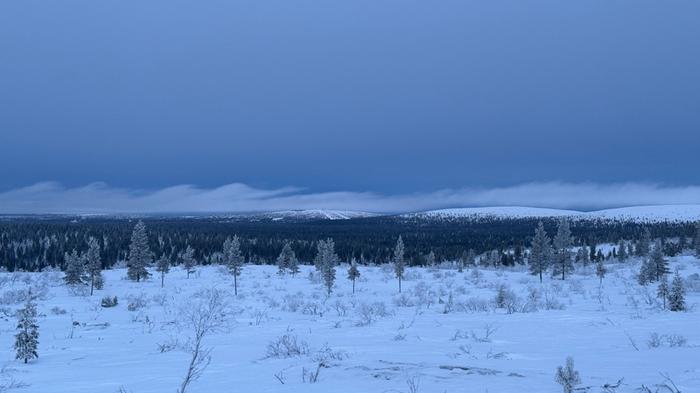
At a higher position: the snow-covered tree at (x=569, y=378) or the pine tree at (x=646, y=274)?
the snow-covered tree at (x=569, y=378)

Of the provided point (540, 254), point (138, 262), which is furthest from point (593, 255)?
point (138, 262)

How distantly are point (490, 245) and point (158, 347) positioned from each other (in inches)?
4869

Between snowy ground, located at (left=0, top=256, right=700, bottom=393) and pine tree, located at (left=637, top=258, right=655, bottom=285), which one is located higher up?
snowy ground, located at (left=0, top=256, right=700, bottom=393)

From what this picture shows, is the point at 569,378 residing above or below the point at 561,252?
above

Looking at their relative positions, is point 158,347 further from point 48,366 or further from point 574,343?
point 574,343

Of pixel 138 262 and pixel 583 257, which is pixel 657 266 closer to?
pixel 583 257

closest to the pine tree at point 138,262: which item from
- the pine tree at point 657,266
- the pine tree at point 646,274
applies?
the pine tree at point 646,274

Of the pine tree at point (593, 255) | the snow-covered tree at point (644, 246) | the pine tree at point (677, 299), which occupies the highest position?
the pine tree at point (677, 299)

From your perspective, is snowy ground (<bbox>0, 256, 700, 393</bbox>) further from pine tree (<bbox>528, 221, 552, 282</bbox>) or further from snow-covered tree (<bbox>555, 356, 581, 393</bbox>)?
pine tree (<bbox>528, 221, 552, 282</bbox>)

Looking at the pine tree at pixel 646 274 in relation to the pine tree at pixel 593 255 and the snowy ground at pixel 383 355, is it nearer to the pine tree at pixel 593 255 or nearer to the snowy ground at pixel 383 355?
the snowy ground at pixel 383 355

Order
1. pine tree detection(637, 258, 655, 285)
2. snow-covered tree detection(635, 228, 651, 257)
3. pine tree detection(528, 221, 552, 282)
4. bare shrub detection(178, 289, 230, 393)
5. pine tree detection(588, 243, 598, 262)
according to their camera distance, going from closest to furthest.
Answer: bare shrub detection(178, 289, 230, 393), pine tree detection(637, 258, 655, 285), pine tree detection(528, 221, 552, 282), snow-covered tree detection(635, 228, 651, 257), pine tree detection(588, 243, 598, 262)

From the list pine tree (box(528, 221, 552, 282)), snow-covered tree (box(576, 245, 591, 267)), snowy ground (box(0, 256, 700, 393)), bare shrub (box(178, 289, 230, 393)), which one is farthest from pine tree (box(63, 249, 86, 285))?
snow-covered tree (box(576, 245, 591, 267))

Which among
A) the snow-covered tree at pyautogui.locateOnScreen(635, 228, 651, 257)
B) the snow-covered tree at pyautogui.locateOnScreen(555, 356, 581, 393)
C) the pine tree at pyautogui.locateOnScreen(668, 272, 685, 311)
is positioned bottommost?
the snow-covered tree at pyautogui.locateOnScreen(635, 228, 651, 257)

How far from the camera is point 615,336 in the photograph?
376 inches
